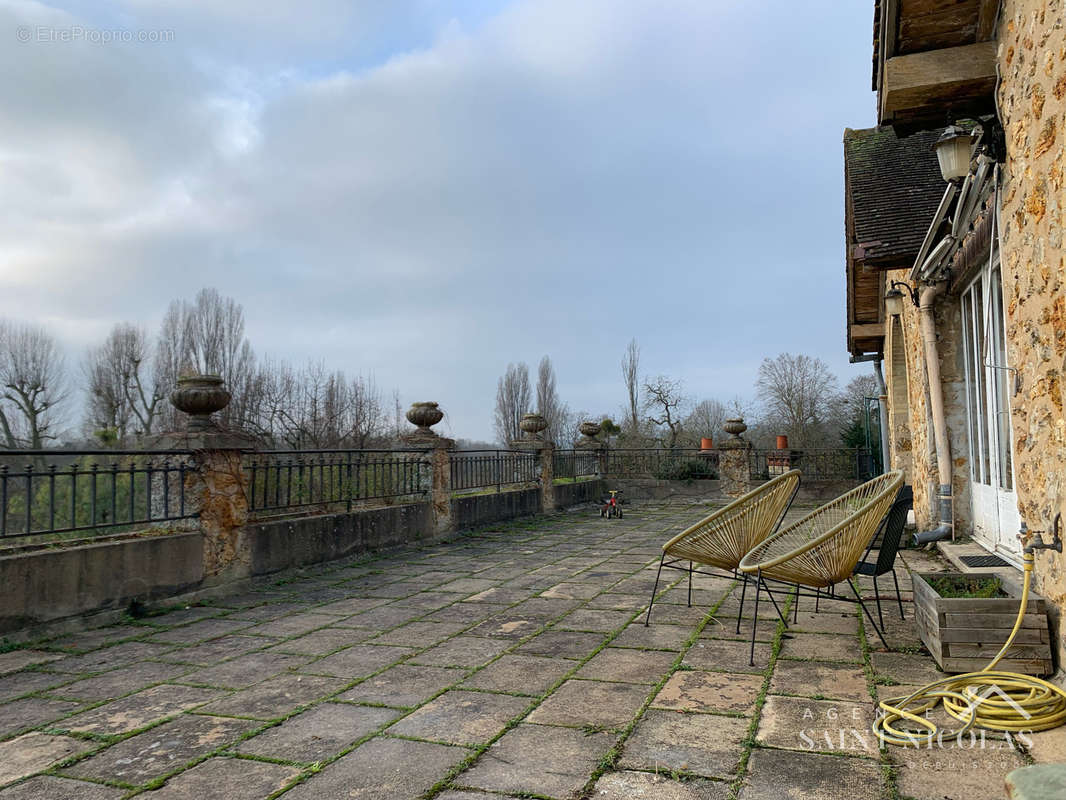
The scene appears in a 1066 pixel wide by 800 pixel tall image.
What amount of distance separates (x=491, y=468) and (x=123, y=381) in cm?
1887

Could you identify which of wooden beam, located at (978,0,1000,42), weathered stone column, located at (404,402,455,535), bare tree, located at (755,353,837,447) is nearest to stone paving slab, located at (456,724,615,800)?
wooden beam, located at (978,0,1000,42)

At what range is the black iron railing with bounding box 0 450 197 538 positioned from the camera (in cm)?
412

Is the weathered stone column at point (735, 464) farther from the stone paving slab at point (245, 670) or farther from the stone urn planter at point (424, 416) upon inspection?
the stone paving slab at point (245, 670)

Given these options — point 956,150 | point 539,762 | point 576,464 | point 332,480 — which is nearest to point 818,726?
point 539,762

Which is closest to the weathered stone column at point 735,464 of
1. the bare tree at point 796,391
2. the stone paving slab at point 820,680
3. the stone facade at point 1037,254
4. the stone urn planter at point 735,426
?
the stone urn planter at point 735,426

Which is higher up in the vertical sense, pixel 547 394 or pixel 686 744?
pixel 547 394

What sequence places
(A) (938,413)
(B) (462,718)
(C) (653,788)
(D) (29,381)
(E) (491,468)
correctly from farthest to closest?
(D) (29,381) → (E) (491,468) → (A) (938,413) → (B) (462,718) → (C) (653,788)

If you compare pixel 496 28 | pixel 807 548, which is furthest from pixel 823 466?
pixel 807 548

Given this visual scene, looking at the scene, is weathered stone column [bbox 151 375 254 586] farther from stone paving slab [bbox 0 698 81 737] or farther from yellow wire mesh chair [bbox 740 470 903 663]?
yellow wire mesh chair [bbox 740 470 903 663]

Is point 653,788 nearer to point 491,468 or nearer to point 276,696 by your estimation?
point 276,696

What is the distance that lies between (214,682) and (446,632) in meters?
1.28

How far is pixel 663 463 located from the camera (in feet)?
47.8

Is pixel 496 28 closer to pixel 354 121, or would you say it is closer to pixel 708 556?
pixel 354 121

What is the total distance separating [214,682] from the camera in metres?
3.22
